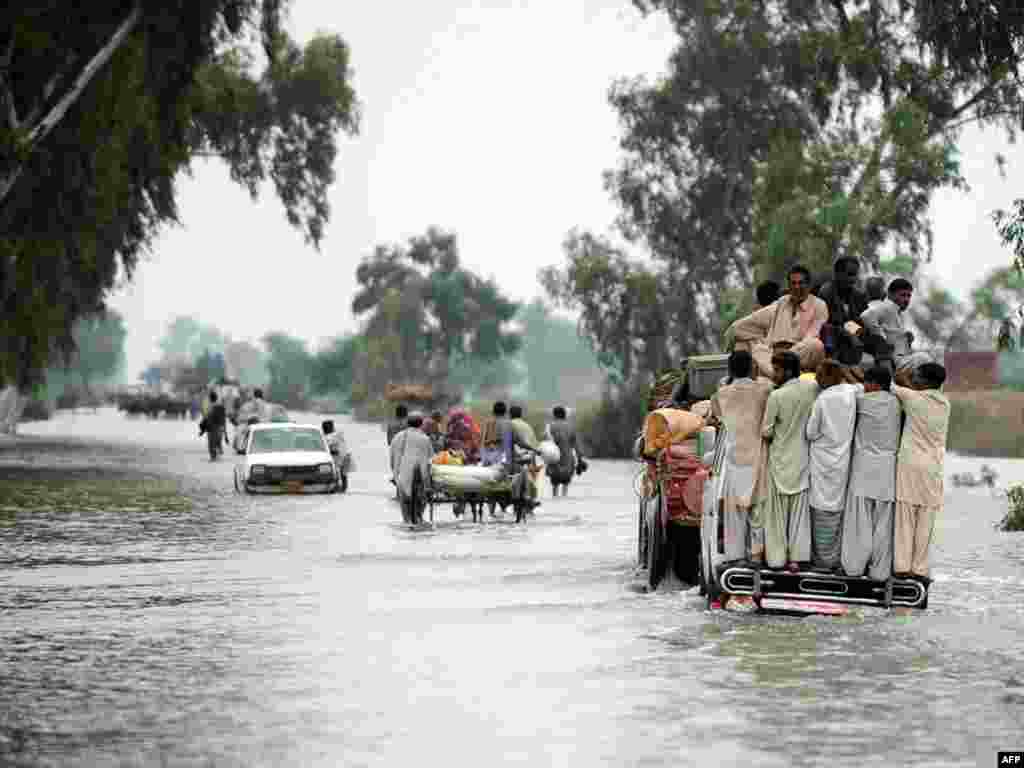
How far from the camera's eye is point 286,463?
124 ft

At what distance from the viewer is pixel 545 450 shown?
37.2 meters

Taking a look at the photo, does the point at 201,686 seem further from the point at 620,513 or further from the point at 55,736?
the point at 620,513

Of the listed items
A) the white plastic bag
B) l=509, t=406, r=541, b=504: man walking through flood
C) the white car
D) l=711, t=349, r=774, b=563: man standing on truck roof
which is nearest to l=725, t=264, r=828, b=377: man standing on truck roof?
l=711, t=349, r=774, b=563: man standing on truck roof

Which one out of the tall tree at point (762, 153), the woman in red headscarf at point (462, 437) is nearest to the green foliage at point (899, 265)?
the tall tree at point (762, 153)

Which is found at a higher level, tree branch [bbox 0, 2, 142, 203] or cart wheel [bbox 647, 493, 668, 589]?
tree branch [bbox 0, 2, 142, 203]

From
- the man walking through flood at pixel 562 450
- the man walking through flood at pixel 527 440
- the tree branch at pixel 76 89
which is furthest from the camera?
the tree branch at pixel 76 89

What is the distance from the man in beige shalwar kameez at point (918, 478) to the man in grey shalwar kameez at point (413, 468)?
42.1 ft

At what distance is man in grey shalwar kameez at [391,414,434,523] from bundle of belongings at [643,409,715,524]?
8.63 metres

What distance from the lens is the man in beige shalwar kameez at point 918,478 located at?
1606 centimetres

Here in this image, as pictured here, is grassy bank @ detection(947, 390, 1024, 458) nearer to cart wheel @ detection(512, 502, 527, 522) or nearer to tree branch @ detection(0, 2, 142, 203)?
tree branch @ detection(0, 2, 142, 203)

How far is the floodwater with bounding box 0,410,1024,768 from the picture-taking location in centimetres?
1021

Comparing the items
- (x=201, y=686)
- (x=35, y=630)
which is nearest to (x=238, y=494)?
(x=35, y=630)

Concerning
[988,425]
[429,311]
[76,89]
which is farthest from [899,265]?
[429,311]

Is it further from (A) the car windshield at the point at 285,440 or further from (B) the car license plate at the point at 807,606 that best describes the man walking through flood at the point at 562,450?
(B) the car license plate at the point at 807,606
